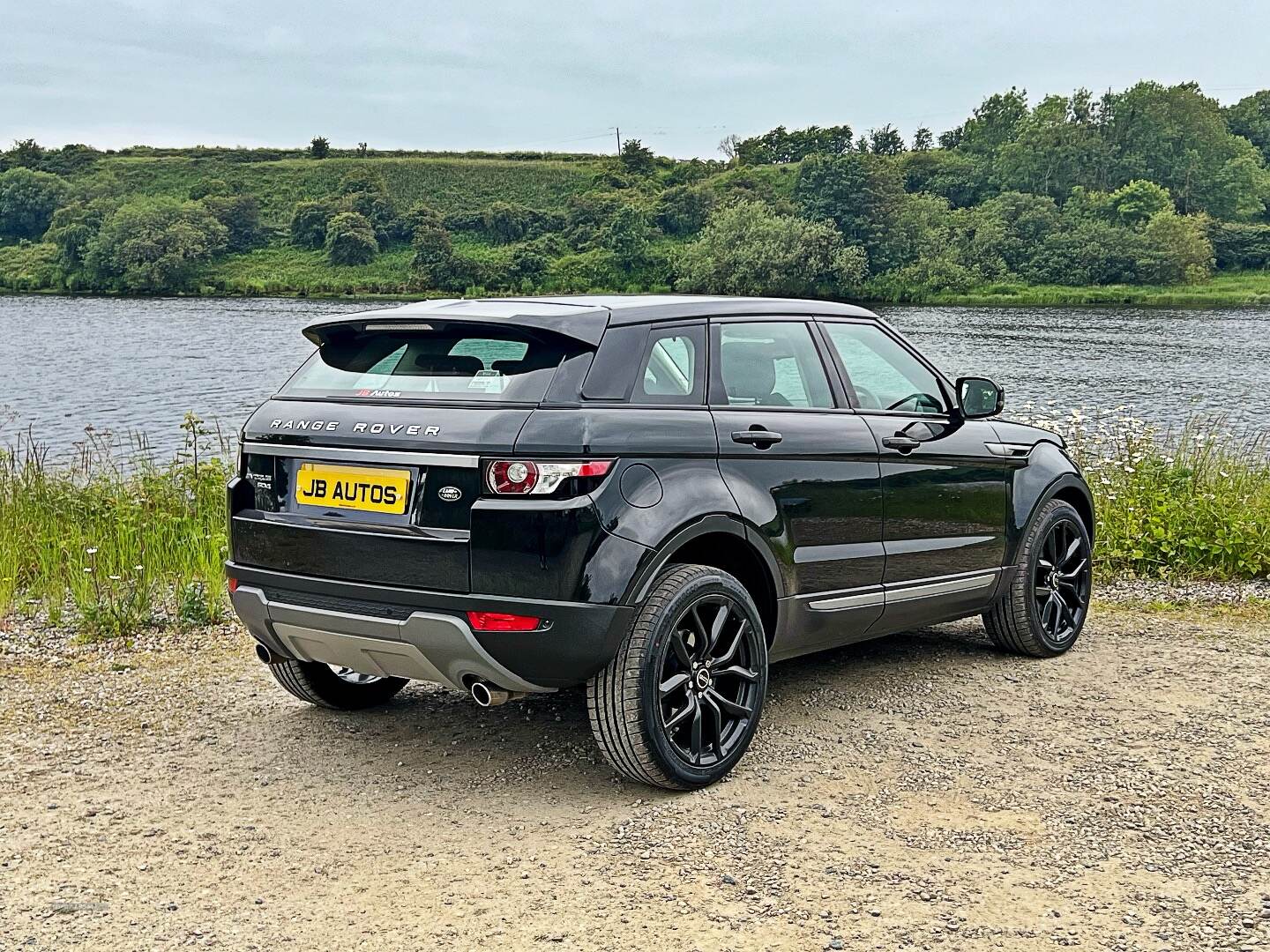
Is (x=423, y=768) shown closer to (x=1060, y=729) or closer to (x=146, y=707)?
(x=146, y=707)

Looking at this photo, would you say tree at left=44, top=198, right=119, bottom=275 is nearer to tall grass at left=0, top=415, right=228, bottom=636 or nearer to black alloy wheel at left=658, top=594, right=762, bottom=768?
tall grass at left=0, top=415, right=228, bottom=636

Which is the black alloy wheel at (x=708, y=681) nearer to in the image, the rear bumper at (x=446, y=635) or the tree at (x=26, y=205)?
the rear bumper at (x=446, y=635)

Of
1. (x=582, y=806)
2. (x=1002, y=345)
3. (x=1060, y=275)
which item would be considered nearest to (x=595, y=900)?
(x=582, y=806)

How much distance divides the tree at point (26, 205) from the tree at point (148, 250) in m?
9.17

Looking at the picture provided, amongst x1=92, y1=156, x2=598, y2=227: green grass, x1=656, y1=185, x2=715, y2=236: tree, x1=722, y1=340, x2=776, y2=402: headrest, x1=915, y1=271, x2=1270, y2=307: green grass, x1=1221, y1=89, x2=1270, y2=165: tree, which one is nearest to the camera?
x1=722, y1=340, x2=776, y2=402: headrest

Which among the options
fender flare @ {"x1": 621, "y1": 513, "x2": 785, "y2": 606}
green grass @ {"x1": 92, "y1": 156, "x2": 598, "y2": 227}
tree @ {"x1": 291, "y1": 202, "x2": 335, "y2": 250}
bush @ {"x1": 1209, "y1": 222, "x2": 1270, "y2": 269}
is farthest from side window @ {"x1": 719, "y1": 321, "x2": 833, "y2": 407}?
green grass @ {"x1": 92, "y1": 156, "x2": 598, "y2": 227}

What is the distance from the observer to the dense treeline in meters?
83.9

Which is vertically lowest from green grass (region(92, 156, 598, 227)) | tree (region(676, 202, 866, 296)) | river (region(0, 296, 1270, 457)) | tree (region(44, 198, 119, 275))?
river (region(0, 296, 1270, 457))

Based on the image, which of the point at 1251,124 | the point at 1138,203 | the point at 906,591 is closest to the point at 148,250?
the point at 1138,203

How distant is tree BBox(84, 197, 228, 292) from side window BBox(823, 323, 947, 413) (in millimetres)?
88850

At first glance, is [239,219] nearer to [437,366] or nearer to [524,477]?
[437,366]

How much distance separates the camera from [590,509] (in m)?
4.10

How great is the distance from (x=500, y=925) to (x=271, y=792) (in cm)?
147

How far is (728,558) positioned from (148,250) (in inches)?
3624
